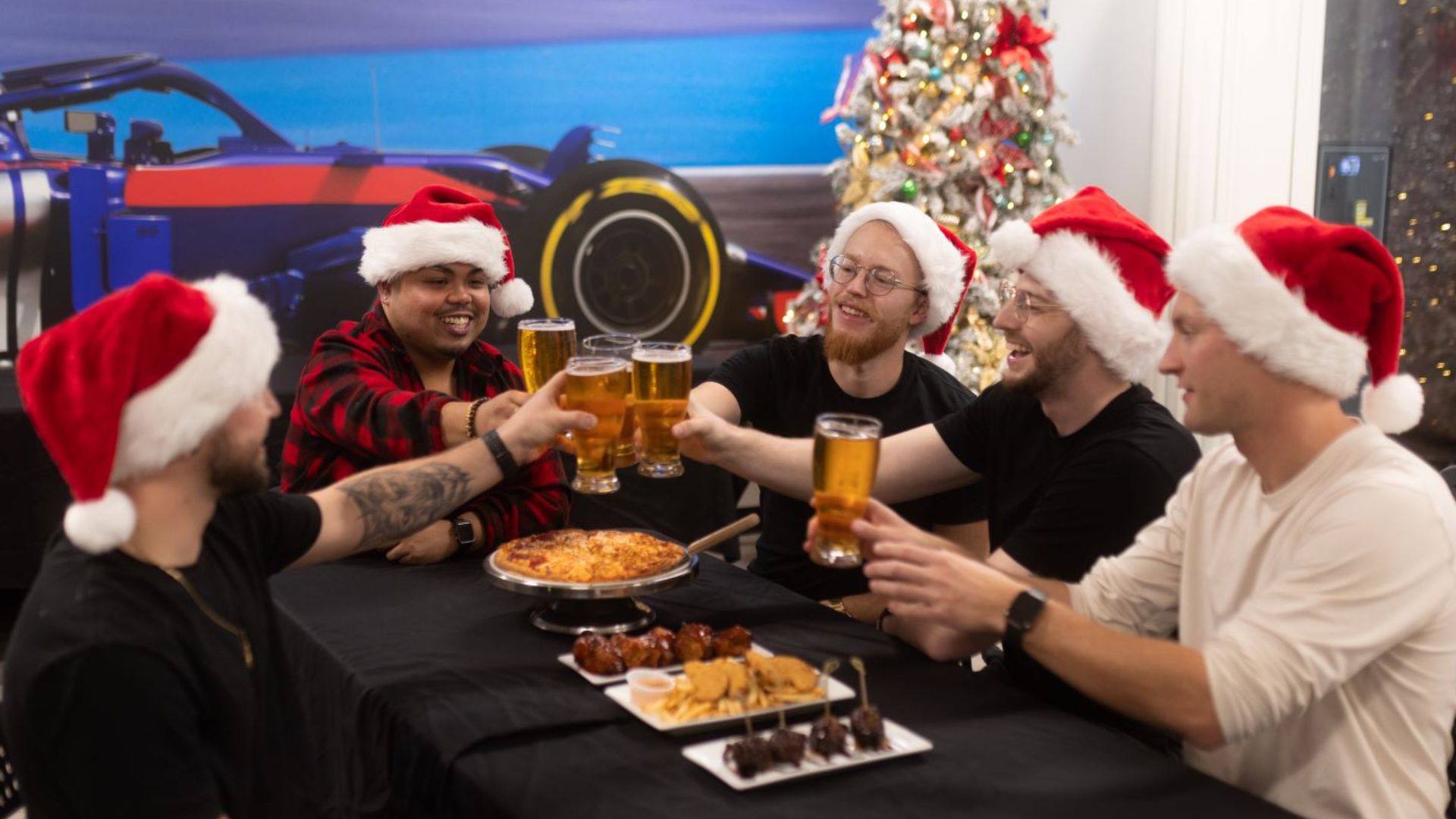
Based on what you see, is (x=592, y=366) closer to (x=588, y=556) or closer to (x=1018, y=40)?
(x=588, y=556)

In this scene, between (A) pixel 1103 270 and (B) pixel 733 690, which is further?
(A) pixel 1103 270

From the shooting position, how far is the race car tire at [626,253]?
6199mm

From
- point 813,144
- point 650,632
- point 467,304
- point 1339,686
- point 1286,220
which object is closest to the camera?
point 1339,686

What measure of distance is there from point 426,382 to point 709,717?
1552 millimetres

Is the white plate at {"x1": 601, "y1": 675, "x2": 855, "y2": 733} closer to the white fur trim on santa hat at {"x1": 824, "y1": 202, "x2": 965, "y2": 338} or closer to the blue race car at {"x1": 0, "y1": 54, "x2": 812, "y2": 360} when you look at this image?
the white fur trim on santa hat at {"x1": 824, "y1": 202, "x2": 965, "y2": 338}

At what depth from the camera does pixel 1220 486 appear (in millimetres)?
1913

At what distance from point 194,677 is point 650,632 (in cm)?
74

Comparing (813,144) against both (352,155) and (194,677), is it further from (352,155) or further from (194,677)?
(194,677)

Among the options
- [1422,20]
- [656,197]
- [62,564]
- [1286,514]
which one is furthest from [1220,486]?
[656,197]

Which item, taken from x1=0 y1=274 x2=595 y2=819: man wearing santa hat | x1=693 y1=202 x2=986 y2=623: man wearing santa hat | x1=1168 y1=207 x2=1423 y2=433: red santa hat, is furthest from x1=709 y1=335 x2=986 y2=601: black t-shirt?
x1=0 y1=274 x2=595 y2=819: man wearing santa hat

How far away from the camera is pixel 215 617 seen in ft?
5.48

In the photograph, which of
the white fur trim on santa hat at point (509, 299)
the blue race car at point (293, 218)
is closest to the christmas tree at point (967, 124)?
the blue race car at point (293, 218)

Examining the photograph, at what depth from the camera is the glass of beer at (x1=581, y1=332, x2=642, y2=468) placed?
2225mm

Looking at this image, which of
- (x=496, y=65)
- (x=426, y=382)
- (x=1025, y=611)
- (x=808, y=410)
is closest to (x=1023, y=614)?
(x=1025, y=611)
